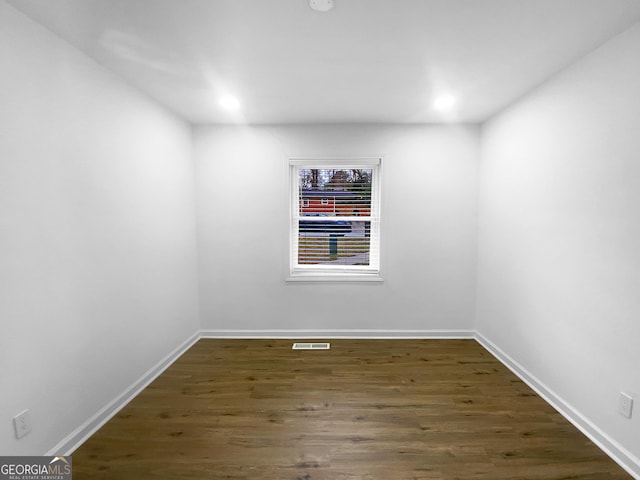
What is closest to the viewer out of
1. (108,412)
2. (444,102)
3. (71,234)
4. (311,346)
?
(71,234)

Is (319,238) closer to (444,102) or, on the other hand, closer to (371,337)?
(371,337)

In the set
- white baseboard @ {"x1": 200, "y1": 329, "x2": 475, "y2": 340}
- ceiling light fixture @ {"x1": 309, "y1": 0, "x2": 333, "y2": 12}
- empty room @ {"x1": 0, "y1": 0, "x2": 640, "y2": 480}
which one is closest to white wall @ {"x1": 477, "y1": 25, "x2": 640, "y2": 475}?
empty room @ {"x1": 0, "y1": 0, "x2": 640, "y2": 480}

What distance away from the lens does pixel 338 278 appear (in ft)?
11.0

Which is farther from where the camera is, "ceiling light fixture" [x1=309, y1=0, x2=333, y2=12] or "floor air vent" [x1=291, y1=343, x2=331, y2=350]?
"floor air vent" [x1=291, y1=343, x2=331, y2=350]

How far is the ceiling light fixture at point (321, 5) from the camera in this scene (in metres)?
1.42

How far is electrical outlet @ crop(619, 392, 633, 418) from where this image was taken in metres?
1.61

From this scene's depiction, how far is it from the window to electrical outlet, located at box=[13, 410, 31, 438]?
2334mm

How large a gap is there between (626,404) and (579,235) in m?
1.04

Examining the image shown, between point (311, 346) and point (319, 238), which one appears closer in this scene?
point (311, 346)

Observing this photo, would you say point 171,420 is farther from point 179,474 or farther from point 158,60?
point 158,60

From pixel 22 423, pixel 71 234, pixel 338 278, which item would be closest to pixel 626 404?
pixel 338 278

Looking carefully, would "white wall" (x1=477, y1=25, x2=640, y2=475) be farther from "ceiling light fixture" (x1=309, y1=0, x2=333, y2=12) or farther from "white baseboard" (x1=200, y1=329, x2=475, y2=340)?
"ceiling light fixture" (x1=309, y1=0, x2=333, y2=12)

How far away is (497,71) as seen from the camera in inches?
82.7

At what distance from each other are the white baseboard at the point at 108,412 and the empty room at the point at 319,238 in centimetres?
2
